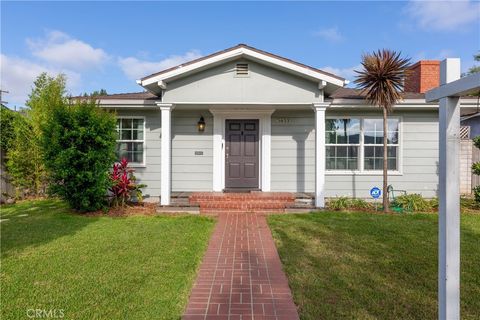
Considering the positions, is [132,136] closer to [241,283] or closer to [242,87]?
[242,87]

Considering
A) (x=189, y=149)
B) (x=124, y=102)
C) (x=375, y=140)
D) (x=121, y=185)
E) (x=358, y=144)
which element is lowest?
(x=121, y=185)

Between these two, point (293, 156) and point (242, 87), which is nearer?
point (242, 87)

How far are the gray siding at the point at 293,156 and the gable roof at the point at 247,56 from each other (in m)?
1.82

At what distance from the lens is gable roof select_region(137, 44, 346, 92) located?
Result: 760 centimetres

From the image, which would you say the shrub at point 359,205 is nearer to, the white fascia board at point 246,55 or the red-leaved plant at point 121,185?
the white fascia board at point 246,55

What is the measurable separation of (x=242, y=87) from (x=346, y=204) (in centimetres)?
426

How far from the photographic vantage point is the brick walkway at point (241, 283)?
113 inches

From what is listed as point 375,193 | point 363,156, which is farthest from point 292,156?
point 375,193

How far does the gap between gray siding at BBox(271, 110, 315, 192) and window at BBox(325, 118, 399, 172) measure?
0.58 meters

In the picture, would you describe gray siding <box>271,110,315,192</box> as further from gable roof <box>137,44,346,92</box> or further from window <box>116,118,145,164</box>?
window <box>116,118,145,164</box>

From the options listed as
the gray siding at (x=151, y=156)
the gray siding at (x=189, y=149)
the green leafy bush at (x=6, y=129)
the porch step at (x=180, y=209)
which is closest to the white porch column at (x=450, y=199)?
the porch step at (x=180, y=209)

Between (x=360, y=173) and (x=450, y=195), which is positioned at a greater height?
(x=450, y=195)

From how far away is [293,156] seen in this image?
30.5 feet

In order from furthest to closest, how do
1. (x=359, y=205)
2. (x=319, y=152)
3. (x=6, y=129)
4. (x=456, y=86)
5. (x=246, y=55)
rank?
(x=6, y=129) < (x=359, y=205) < (x=319, y=152) < (x=246, y=55) < (x=456, y=86)
